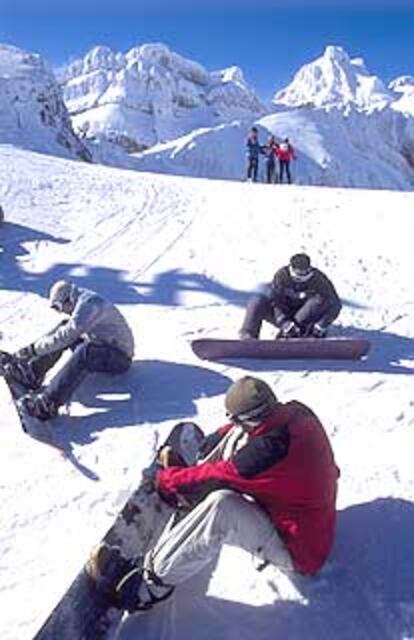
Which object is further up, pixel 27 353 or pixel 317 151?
pixel 317 151

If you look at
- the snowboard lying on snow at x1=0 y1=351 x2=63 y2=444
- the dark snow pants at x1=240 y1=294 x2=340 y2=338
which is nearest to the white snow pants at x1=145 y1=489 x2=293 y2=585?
the snowboard lying on snow at x1=0 y1=351 x2=63 y2=444

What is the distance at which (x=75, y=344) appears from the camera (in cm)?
768

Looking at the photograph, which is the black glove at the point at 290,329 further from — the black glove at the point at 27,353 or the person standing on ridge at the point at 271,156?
the person standing on ridge at the point at 271,156

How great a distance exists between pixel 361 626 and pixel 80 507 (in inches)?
86.7

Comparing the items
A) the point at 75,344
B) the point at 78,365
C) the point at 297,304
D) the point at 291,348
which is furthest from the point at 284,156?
the point at 78,365

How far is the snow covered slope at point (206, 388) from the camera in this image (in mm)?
4805

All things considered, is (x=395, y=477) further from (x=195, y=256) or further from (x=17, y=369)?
(x=195, y=256)

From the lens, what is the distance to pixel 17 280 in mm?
12477

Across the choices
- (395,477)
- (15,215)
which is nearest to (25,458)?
(395,477)

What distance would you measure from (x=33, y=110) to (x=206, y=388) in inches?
2620

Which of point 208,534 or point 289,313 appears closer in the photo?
point 208,534

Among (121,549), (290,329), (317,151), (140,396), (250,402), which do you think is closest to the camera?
(250,402)

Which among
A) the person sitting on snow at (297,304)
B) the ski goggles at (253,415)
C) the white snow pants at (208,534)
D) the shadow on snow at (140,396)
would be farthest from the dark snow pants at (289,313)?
the white snow pants at (208,534)

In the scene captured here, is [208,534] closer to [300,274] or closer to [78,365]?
[78,365]
